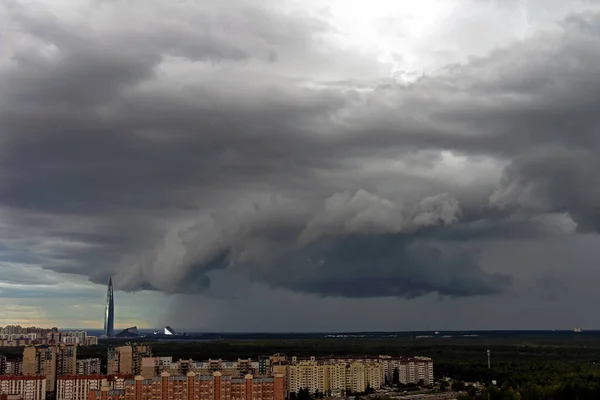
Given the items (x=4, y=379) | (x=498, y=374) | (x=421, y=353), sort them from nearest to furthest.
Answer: (x=4, y=379), (x=498, y=374), (x=421, y=353)

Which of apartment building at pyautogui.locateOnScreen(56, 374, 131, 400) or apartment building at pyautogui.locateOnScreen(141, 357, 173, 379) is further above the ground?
apartment building at pyautogui.locateOnScreen(141, 357, 173, 379)

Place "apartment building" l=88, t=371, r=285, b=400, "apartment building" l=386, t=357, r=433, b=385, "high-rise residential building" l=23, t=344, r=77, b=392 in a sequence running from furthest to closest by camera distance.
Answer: "apartment building" l=386, t=357, r=433, b=385, "high-rise residential building" l=23, t=344, r=77, b=392, "apartment building" l=88, t=371, r=285, b=400

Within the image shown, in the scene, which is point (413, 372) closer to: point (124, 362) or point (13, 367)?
point (124, 362)

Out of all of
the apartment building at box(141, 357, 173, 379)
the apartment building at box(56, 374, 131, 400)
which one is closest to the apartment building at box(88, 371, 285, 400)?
the apartment building at box(56, 374, 131, 400)

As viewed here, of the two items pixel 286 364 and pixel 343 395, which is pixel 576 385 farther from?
pixel 286 364

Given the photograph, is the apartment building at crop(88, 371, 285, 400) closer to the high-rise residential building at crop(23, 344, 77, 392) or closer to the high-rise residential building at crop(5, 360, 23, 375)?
the high-rise residential building at crop(23, 344, 77, 392)

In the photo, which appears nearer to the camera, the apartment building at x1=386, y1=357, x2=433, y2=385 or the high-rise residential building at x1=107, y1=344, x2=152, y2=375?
the apartment building at x1=386, y1=357, x2=433, y2=385

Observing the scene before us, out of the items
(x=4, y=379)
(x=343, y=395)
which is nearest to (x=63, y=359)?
(x=4, y=379)
